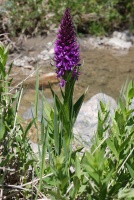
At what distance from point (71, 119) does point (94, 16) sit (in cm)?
596

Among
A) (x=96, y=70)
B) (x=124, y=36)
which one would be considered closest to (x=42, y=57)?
(x=96, y=70)

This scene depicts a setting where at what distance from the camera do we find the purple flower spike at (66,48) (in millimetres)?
1847

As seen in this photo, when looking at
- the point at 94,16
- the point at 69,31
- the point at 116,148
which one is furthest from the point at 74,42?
the point at 94,16

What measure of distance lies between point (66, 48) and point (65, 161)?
506 millimetres

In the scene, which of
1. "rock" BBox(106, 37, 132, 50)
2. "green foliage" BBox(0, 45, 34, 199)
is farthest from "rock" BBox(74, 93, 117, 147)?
"rock" BBox(106, 37, 132, 50)

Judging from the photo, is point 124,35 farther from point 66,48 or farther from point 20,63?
point 66,48

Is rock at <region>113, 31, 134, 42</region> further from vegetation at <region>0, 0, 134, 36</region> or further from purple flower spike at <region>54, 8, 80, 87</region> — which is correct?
purple flower spike at <region>54, 8, 80, 87</region>

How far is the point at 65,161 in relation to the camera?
172 centimetres

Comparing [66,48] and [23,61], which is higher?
[66,48]

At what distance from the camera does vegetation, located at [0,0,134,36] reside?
22.7ft

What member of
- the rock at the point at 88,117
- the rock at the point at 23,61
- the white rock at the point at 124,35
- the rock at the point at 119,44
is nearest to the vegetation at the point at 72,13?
the white rock at the point at 124,35

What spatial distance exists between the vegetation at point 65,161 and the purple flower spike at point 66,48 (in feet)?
0.35

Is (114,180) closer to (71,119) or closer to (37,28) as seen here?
(71,119)

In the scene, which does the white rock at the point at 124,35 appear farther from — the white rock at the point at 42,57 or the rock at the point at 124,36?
the white rock at the point at 42,57
